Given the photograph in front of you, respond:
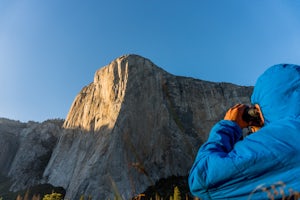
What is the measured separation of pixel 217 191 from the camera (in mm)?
1478

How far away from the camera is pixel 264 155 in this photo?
1.36m

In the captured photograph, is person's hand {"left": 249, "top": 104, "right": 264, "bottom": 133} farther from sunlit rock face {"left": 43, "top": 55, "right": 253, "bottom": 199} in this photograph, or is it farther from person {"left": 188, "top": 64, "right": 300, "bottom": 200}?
sunlit rock face {"left": 43, "top": 55, "right": 253, "bottom": 199}

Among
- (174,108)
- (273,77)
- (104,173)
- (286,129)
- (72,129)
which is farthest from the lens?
(72,129)

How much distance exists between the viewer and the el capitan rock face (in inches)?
931

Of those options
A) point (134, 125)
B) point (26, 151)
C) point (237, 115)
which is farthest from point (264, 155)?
point (26, 151)

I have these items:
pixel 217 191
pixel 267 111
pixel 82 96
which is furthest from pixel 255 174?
pixel 82 96

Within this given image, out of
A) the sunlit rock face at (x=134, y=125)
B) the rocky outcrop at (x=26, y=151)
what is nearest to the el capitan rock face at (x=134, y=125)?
the sunlit rock face at (x=134, y=125)

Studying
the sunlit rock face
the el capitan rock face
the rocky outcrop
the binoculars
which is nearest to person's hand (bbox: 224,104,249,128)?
the binoculars

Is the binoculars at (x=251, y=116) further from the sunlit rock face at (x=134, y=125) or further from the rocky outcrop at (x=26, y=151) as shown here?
the rocky outcrop at (x=26, y=151)

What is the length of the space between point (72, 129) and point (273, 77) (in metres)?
31.5

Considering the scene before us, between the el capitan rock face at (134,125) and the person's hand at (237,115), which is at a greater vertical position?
the el capitan rock face at (134,125)

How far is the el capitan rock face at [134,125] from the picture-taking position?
23641 millimetres

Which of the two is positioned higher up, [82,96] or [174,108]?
[82,96]

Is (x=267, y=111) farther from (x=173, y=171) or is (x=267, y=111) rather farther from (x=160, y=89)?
(x=160, y=89)
